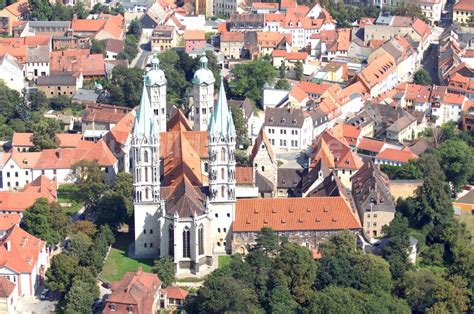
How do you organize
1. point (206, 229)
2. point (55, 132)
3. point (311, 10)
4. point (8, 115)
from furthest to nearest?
point (311, 10) → point (8, 115) → point (55, 132) → point (206, 229)

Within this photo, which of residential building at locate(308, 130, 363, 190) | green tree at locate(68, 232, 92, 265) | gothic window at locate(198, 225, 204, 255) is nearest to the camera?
green tree at locate(68, 232, 92, 265)

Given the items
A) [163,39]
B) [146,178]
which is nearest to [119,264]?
[146,178]

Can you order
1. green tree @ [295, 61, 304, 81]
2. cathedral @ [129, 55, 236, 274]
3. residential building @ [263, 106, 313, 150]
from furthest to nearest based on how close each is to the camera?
green tree @ [295, 61, 304, 81] < residential building @ [263, 106, 313, 150] < cathedral @ [129, 55, 236, 274]

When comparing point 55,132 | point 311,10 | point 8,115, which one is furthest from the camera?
point 311,10

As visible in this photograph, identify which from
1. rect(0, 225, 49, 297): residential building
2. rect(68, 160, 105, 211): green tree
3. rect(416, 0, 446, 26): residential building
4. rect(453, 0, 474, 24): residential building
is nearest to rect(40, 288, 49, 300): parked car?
rect(0, 225, 49, 297): residential building

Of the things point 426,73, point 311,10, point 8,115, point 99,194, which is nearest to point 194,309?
point 99,194

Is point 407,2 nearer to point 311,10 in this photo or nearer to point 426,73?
point 311,10

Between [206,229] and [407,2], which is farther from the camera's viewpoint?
[407,2]

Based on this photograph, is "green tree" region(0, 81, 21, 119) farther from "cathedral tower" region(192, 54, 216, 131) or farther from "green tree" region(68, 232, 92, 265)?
"green tree" region(68, 232, 92, 265)
